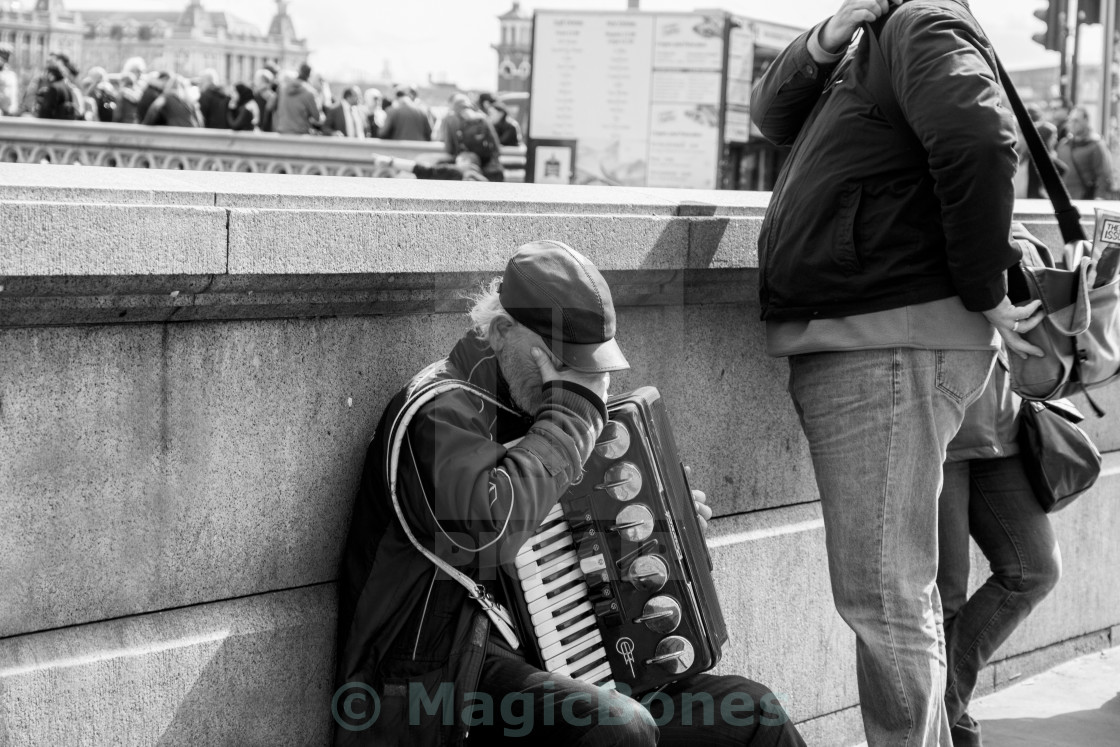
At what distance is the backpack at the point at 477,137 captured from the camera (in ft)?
48.6

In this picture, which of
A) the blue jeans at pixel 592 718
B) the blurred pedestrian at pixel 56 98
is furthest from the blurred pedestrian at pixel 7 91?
the blue jeans at pixel 592 718

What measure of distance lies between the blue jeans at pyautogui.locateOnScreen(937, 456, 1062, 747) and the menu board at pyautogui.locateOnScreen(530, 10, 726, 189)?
406 inches

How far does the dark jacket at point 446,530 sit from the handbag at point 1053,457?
151cm

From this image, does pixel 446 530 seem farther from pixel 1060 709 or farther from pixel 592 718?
pixel 1060 709

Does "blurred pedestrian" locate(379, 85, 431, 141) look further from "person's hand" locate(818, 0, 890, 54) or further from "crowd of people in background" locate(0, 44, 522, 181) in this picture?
"person's hand" locate(818, 0, 890, 54)

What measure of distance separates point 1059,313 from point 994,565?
82 centimetres

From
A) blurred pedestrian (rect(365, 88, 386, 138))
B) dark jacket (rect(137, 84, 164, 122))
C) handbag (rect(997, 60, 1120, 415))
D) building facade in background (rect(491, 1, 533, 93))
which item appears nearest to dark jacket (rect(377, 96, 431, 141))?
blurred pedestrian (rect(365, 88, 386, 138))

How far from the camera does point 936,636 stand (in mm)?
3141

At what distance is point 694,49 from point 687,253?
11017 mm

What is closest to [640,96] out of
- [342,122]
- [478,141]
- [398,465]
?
[478,141]

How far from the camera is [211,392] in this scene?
2.79 m

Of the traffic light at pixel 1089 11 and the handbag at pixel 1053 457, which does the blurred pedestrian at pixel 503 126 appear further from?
the handbag at pixel 1053 457

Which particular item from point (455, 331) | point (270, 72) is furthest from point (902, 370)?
point (270, 72)

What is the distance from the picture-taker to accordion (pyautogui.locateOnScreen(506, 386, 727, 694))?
2838mm
